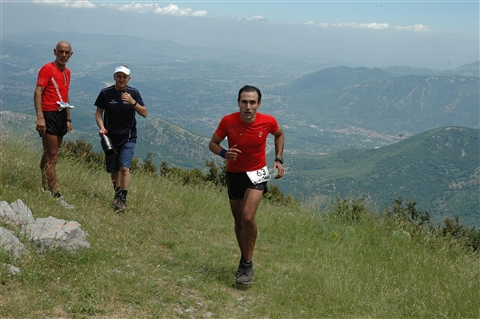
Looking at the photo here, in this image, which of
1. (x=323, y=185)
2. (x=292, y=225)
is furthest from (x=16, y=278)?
(x=323, y=185)

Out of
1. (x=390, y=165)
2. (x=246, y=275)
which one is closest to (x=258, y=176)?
(x=246, y=275)

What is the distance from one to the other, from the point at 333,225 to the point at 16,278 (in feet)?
18.9

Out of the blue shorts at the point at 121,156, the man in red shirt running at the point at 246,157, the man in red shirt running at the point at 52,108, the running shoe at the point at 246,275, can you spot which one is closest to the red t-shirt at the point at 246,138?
the man in red shirt running at the point at 246,157

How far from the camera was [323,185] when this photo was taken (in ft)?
411

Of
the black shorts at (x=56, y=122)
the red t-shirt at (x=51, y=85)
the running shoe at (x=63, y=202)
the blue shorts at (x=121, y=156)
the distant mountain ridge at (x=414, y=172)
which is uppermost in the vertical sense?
the red t-shirt at (x=51, y=85)

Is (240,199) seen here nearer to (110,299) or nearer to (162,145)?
(110,299)

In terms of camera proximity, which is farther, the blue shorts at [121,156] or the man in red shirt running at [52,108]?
the blue shorts at [121,156]

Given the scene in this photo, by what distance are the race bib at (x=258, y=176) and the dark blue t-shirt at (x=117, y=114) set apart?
7.85 feet

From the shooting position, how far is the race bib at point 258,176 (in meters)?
5.21

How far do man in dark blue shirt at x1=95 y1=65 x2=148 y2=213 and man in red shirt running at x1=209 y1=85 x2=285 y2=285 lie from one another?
6.63 ft

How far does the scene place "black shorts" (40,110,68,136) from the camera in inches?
263

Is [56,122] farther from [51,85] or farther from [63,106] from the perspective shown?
[51,85]

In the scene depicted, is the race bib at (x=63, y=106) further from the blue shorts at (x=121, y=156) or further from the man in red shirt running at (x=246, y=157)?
the man in red shirt running at (x=246, y=157)

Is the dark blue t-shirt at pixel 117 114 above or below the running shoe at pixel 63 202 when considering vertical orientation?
above
